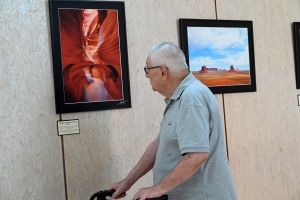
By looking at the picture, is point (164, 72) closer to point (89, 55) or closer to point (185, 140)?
point (185, 140)

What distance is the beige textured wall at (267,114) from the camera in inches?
140

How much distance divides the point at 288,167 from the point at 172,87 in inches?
86.2

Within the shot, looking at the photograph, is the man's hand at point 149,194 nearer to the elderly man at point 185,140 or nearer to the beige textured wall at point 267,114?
the elderly man at point 185,140


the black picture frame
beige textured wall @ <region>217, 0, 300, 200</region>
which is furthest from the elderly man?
the black picture frame

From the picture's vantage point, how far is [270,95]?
3.72 meters

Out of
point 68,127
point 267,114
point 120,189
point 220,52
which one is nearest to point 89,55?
point 68,127

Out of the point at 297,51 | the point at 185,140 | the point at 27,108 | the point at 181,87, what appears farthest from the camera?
the point at 297,51

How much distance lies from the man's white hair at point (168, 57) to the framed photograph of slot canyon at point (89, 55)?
91cm

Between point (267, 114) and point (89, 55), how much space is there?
1.82 m

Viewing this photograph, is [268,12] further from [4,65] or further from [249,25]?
[4,65]

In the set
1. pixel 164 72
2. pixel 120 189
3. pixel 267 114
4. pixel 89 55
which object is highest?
pixel 89 55

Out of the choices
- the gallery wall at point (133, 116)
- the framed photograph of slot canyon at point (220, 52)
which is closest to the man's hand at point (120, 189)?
the gallery wall at point (133, 116)

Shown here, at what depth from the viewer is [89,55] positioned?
2961 millimetres

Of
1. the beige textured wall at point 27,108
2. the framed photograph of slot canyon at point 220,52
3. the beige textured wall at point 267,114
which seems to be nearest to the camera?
the beige textured wall at point 27,108
